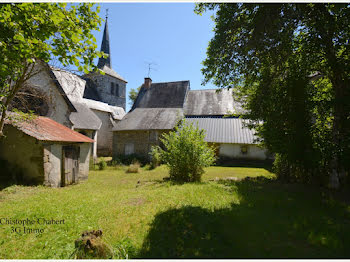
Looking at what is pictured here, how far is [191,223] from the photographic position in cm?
399

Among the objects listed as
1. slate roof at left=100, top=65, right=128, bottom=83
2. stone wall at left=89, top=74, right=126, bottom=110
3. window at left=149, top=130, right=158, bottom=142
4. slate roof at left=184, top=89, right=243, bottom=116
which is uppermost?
slate roof at left=100, top=65, right=128, bottom=83

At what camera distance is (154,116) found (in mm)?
19625

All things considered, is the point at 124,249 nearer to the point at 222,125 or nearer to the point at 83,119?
the point at 83,119

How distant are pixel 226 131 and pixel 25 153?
15845mm

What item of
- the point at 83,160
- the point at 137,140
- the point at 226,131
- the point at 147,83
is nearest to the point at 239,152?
the point at 226,131

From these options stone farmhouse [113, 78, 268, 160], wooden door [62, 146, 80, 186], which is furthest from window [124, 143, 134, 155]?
wooden door [62, 146, 80, 186]

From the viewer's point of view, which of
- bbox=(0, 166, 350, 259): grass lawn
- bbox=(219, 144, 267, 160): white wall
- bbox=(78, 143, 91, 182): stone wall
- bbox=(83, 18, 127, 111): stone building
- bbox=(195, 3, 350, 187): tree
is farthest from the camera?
bbox=(83, 18, 127, 111): stone building

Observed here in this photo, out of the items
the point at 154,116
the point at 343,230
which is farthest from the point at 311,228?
the point at 154,116

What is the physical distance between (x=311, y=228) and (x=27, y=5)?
290 inches

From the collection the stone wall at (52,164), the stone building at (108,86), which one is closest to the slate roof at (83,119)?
the stone building at (108,86)

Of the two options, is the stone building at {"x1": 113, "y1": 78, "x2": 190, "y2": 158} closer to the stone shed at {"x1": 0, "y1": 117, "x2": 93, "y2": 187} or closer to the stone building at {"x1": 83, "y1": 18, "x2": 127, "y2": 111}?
the stone building at {"x1": 83, "y1": 18, "x2": 127, "y2": 111}

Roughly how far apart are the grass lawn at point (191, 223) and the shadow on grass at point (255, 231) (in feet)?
0.05

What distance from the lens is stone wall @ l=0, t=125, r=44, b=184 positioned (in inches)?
282

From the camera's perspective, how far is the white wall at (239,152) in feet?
53.0
